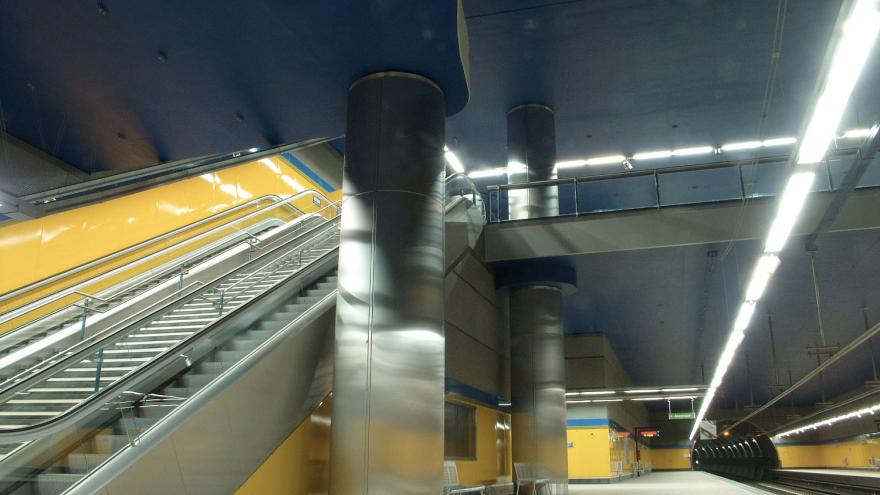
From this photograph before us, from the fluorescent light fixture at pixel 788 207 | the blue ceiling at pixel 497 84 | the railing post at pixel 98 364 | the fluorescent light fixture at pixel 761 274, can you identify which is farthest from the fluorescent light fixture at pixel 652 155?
the railing post at pixel 98 364

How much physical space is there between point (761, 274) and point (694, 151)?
7456 millimetres

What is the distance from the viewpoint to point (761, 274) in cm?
917

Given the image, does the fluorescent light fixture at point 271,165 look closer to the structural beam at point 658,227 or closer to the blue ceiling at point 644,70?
the blue ceiling at point 644,70

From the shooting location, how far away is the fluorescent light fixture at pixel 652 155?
16.1 meters

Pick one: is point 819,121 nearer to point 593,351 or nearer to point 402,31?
point 402,31

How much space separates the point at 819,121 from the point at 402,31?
3.61 metres

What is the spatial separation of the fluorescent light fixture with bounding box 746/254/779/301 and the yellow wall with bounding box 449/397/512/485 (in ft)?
15.5

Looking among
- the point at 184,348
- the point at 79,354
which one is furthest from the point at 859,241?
the point at 79,354

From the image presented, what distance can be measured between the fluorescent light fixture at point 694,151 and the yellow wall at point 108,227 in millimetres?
9552

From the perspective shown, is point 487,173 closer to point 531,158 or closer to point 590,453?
point 531,158

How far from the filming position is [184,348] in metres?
5.64

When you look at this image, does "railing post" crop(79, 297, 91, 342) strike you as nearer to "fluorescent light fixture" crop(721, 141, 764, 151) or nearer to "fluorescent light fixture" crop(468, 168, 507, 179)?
"fluorescent light fixture" crop(468, 168, 507, 179)

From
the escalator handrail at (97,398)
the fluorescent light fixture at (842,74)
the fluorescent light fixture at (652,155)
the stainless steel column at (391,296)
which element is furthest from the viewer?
the fluorescent light fixture at (652,155)

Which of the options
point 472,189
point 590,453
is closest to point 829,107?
point 472,189
